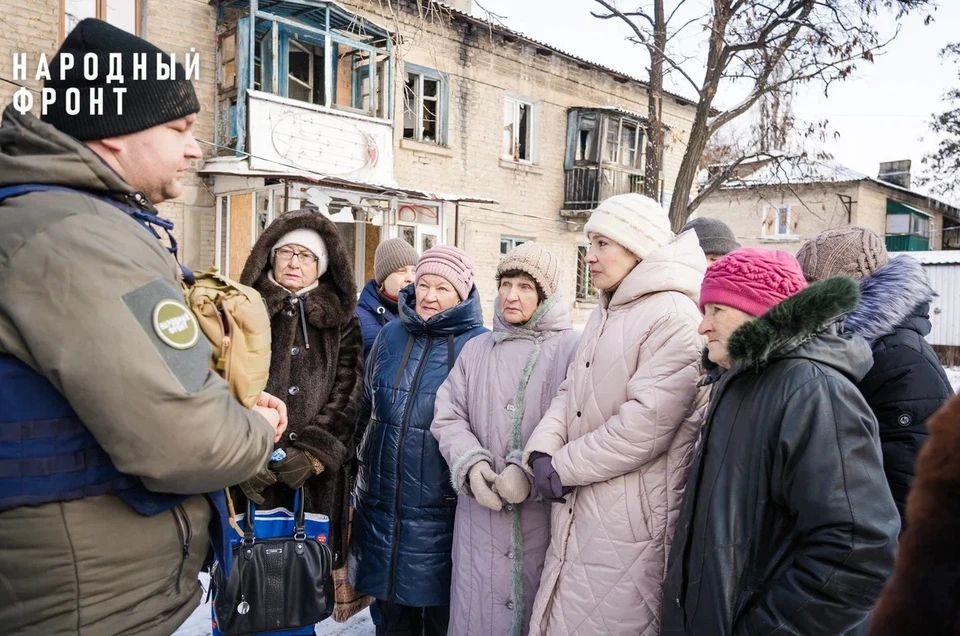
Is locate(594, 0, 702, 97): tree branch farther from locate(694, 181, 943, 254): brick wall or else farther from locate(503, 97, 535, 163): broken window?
locate(694, 181, 943, 254): brick wall

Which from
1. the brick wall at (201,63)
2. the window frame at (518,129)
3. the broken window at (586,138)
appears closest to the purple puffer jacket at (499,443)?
the brick wall at (201,63)

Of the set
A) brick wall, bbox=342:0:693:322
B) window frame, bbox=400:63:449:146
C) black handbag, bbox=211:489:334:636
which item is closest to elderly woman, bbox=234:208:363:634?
black handbag, bbox=211:489:334:636

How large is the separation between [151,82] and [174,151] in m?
0.16

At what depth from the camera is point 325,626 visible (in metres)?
3.46

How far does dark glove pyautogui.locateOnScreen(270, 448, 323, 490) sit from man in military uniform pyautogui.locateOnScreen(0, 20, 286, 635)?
3.98ft

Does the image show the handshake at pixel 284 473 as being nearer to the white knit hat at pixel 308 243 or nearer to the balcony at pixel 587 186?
the white knit hat at pixel 308 243

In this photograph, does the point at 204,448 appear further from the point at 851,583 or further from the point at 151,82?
the point at 851,583

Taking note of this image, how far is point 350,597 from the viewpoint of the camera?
9.99ft

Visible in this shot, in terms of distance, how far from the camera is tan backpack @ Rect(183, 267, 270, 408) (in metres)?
1.53

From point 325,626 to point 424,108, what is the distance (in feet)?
37.7

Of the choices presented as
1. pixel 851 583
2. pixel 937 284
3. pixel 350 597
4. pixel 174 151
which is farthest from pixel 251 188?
pixel 937 284

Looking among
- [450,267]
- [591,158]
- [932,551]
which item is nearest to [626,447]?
[932,551]

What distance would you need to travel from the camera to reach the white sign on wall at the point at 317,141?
10141 mm

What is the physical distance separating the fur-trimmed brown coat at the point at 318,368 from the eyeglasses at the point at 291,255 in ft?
0.20
